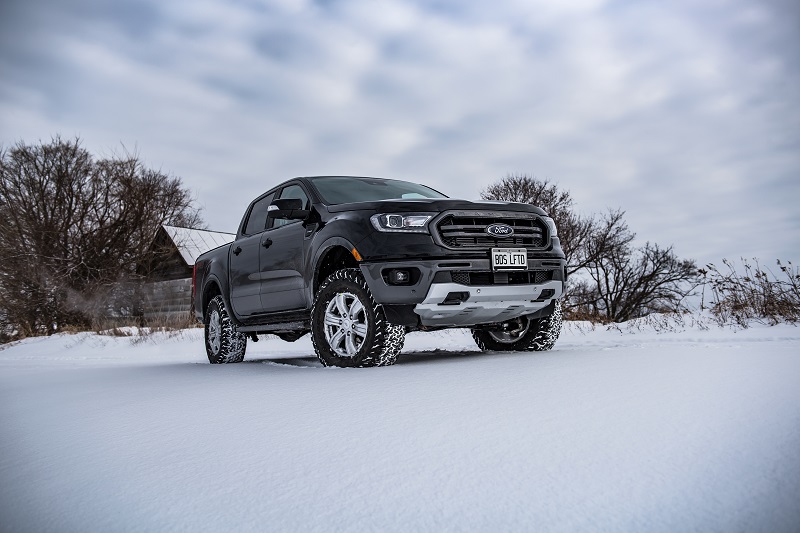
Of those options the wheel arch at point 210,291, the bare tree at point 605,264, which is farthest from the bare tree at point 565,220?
the wheel arch at point 210,291

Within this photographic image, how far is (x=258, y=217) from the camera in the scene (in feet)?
24.7

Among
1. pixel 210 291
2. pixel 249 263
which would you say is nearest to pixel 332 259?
pixel 249 263

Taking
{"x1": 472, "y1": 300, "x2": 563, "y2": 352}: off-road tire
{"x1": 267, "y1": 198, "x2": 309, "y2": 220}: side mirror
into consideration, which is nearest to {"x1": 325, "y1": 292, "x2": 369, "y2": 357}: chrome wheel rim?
{"x1": 267, "y1": 198, "x2": 309, "y2": 220}: side mirror

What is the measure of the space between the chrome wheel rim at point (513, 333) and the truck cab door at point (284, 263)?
6.70ft

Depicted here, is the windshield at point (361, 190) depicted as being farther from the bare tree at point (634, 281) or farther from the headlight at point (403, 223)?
the bare tree at point (634, 281)

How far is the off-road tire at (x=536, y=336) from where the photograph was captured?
6.36 metres

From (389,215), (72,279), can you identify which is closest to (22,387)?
(389,215)

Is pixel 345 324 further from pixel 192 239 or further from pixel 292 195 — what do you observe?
pixel 192 239

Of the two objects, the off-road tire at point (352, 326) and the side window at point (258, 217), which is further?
the side window at point (258, 217)

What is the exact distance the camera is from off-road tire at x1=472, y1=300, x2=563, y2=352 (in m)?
6.36

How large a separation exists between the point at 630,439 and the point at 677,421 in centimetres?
32

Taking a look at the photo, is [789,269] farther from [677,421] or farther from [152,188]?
[152,188]

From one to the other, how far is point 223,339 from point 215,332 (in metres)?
0.24

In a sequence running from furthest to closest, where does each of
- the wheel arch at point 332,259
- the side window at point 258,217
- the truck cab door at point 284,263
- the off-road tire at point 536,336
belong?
1. the side window at point 258,217
2. the off-road tire at point 536,336
3. the truck cab door at point 284,263
4. the wheel arch at point 332,259
